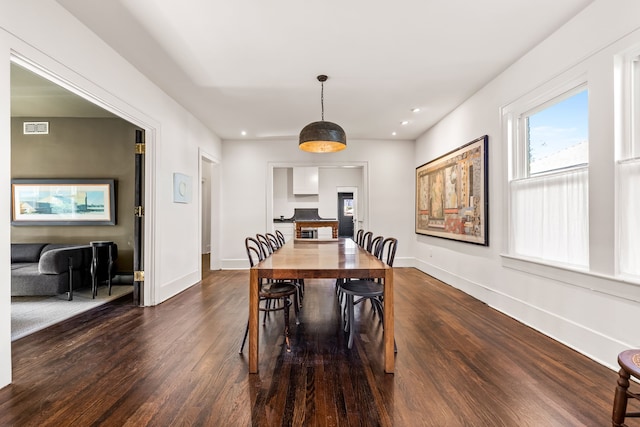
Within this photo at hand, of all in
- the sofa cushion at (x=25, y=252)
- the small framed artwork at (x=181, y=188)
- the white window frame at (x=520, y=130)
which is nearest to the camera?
the white window frame at (x=520, y=130)

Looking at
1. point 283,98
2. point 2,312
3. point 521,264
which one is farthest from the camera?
point 283,98

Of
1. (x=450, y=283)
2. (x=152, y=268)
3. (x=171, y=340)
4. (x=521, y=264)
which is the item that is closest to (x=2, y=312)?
(x=171, y=340)

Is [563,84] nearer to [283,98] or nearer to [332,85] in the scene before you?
[332,85]

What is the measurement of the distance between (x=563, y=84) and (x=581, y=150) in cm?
62

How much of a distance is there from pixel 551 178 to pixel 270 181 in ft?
15.9

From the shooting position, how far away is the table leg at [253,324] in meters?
2.07

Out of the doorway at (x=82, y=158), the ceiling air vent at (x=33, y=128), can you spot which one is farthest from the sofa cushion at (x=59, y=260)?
the ceiling air vent at (x=33, y=128)

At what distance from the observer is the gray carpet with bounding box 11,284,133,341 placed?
116 inches

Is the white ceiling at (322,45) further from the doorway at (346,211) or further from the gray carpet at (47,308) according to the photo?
the doorway at (346,211)

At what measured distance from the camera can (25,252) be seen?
4.40 m

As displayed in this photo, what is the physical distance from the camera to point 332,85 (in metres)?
3.70

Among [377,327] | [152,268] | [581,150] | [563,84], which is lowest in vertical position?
[377,327]

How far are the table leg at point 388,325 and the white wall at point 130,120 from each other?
8.08 feet

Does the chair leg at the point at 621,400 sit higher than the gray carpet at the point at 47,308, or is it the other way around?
the chair leg at the point at 621,400
